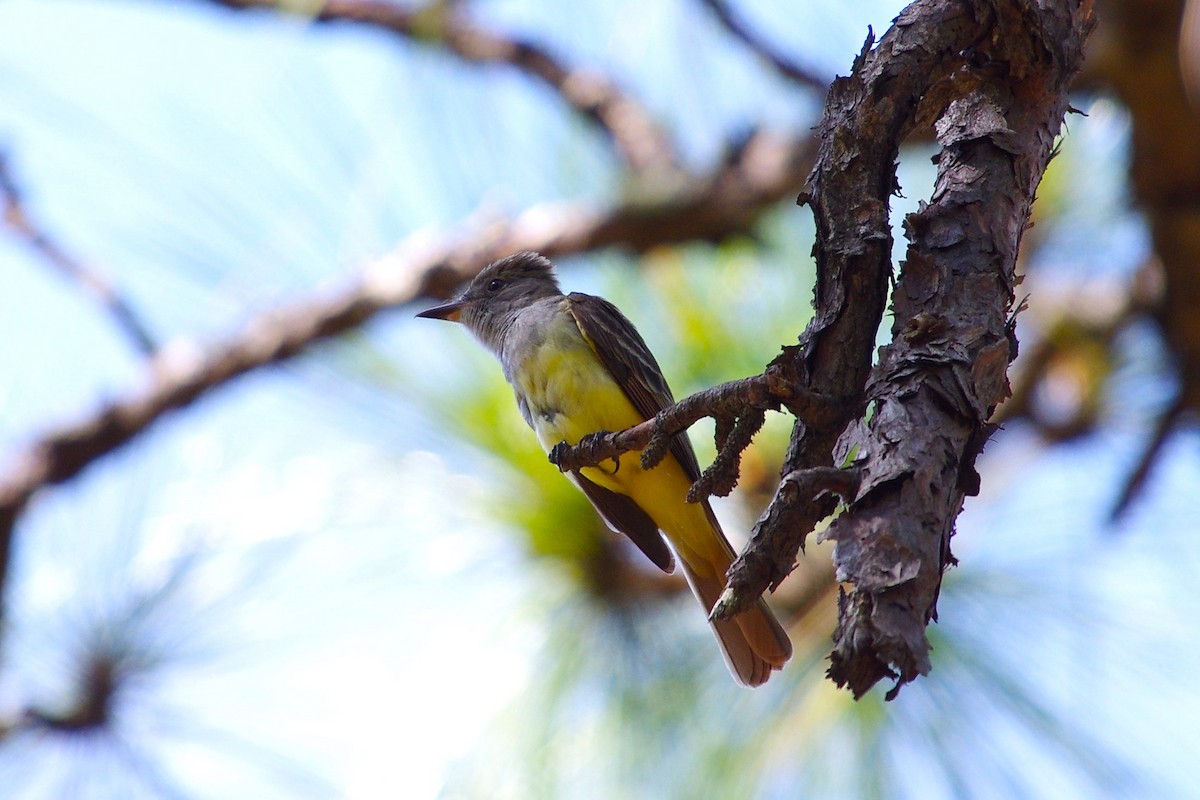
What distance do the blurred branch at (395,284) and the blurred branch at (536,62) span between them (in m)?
0.43

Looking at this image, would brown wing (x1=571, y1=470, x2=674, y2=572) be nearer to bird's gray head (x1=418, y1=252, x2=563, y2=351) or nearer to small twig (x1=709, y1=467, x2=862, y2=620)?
bird's gray head (x1=418, y1=252, x2=563, y2=351)

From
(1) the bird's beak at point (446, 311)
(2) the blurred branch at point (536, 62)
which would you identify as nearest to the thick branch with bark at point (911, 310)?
(1) the bird's beak at point (446, 311)

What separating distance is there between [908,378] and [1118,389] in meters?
3.89

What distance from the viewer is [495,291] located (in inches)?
213

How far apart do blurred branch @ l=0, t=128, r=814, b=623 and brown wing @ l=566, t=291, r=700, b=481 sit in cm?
104

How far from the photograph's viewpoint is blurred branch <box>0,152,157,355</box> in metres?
6.01

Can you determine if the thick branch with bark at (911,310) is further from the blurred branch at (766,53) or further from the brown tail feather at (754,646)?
the blurred branch at (766,53)

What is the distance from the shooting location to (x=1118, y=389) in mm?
5445

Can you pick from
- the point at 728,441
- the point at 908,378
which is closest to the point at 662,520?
the point at 728,441

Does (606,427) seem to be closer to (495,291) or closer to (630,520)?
(630,520)

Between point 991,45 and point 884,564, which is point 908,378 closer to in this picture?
point 884,564

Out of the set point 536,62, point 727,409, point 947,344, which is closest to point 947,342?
point 947,344

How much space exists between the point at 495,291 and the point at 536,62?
152 cm

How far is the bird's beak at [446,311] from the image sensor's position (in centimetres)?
541
